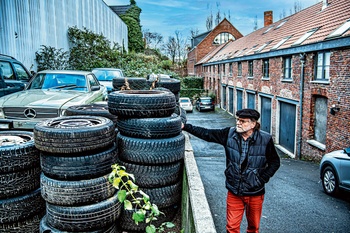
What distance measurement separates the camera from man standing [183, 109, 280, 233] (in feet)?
12.5

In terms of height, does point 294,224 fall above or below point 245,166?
below

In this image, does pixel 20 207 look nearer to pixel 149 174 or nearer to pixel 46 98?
pixel 149 174

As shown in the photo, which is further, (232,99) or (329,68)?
(232,99)

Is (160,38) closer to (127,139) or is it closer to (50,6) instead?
(50,6)

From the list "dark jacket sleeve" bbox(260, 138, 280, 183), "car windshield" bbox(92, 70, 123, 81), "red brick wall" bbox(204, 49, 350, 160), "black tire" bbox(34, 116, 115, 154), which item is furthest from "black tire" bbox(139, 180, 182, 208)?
"car windshield" bbox(92, 70, 123, 81)

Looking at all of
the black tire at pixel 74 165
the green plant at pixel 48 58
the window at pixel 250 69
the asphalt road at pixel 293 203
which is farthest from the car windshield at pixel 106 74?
the window at pixel 250 69

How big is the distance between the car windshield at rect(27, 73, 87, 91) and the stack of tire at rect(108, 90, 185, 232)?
4.37 meters

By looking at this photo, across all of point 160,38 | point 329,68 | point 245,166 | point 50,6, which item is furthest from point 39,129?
point 160,38

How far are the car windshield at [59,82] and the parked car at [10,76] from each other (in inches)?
36.3

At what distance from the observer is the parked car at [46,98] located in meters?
6.18

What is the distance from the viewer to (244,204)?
13.0 feet

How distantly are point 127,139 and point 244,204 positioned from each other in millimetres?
1797

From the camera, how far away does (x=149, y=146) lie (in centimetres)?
391

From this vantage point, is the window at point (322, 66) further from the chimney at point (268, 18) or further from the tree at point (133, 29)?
the tree at point (133, 29)
